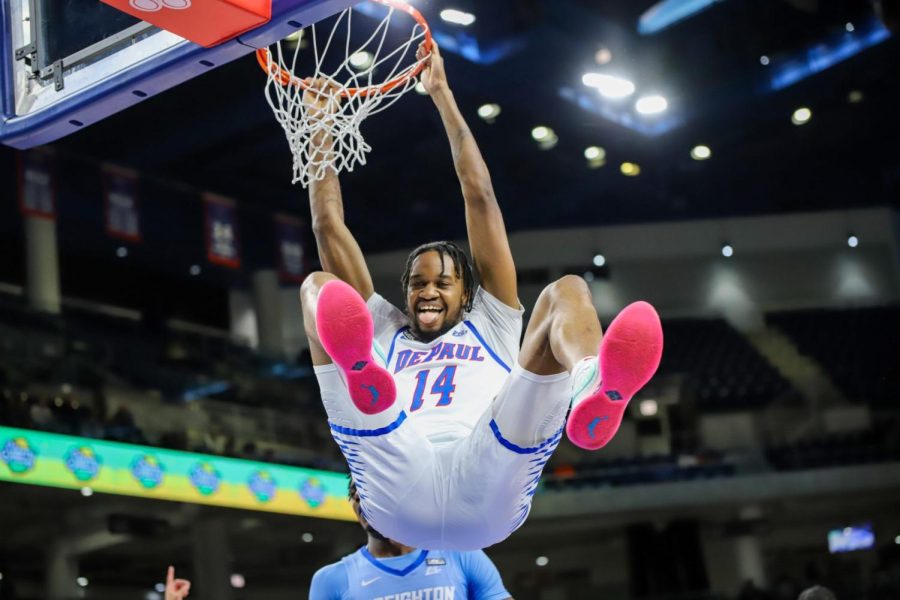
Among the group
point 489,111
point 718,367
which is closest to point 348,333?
point 489,111

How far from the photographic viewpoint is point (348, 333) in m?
3.55

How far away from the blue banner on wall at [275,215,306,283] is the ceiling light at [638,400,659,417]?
5189 millimetres

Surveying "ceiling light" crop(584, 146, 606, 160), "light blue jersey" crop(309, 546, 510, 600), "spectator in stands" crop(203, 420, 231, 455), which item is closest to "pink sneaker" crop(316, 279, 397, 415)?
"light blue jersey" crop(309, 546, 510, 600)

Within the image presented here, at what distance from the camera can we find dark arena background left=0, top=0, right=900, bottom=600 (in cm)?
1333

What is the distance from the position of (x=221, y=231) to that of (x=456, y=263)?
42.0 ft

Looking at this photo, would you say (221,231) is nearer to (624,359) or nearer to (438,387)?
(438,387)

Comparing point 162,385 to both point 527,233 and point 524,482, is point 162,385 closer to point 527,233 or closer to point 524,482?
point 527,233

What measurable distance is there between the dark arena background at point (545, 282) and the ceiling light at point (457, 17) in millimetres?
73

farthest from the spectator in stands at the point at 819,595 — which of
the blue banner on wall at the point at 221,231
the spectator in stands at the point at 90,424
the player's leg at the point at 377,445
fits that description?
the blue banner on wall at the point at 221,231

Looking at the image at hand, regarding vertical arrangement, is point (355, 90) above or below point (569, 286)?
above

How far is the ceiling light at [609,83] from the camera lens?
15.5 meters

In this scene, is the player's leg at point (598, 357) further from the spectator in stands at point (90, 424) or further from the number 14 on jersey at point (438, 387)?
the spectator in stands at point (90, 424)

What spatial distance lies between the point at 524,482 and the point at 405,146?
12529mm

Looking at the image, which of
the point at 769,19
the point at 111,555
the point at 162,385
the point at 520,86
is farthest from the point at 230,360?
the point at 769,19
